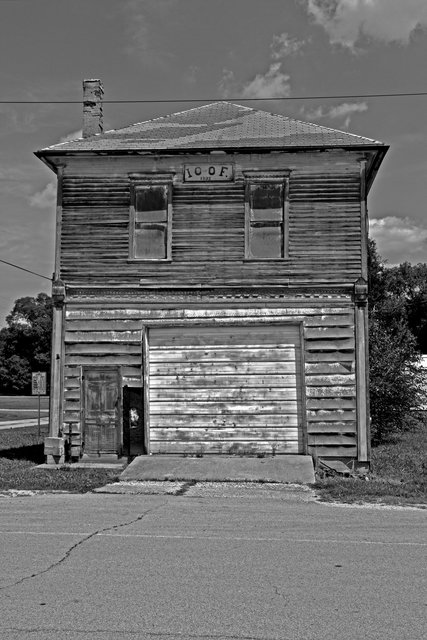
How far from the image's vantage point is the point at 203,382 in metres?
16.0

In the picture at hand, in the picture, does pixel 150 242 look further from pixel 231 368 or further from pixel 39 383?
pixel 39 383

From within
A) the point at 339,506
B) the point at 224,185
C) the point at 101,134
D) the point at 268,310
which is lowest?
the point at 339,506

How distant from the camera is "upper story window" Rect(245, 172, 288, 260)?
16.1m

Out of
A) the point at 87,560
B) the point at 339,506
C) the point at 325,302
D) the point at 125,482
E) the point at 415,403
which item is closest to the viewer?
the point at 87,560

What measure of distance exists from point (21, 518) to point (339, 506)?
4.77 meters

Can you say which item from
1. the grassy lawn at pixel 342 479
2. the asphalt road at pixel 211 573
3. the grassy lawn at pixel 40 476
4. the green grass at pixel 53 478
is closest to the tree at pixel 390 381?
the grassy lawn at pixel 342 479

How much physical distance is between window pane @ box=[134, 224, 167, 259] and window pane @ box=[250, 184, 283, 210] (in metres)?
2.11

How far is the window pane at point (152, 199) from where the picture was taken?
645 inches

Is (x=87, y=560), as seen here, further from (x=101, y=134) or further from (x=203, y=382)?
(x=101, y=134)

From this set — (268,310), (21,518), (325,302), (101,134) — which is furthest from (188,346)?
(21,518)

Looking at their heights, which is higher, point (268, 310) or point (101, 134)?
point (101, 134)

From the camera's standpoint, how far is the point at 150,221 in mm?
16344

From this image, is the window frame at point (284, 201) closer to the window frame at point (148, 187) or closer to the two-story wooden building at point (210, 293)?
the two-story wooden building at point (210, 293)

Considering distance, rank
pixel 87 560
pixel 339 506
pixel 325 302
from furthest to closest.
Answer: pixel 325 302
pixel 339 506
pixel 87 560
